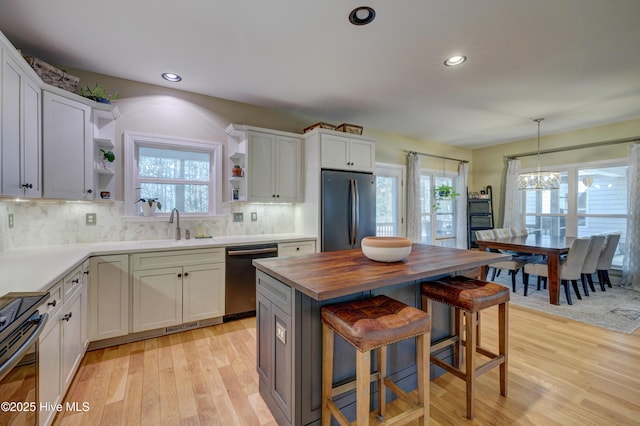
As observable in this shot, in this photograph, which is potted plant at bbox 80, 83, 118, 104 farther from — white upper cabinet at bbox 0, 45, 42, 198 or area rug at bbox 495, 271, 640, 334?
area rug at bbox 495, 271, 640, 334

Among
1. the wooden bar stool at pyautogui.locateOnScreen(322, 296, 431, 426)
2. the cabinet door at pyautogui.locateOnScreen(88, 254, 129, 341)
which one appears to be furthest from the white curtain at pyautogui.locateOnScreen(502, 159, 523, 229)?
the cabinet door at pyautogui.locateOnScreen(88, 254, 129, 341)

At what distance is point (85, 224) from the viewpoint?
2783mm

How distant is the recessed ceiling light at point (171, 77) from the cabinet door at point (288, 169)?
1.26 m

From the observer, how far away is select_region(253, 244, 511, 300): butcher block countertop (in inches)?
51.0

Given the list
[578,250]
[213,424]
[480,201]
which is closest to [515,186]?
[480,201]

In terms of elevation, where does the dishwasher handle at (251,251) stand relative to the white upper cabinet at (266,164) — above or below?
below

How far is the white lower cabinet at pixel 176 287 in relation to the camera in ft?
8.36

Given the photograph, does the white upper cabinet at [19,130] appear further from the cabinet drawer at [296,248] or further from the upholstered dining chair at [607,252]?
the upholstered dining chair at [607,252]

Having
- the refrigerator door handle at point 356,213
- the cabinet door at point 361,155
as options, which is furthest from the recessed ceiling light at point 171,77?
the refrigerator door handle at point 356,213

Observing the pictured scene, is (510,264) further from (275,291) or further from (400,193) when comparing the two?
(275,291)

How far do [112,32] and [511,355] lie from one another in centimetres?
424

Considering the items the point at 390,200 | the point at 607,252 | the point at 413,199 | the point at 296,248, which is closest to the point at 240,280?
the point at 296,248

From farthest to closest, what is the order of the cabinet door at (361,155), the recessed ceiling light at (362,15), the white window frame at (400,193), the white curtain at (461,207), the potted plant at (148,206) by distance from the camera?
the white curtain at (461,207), the white window frame at (400,193), the cabinet door at (361,155), the potted plant at (148,206), the recessed ceiling light at (362,15)

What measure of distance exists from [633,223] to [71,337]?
6984 mm
